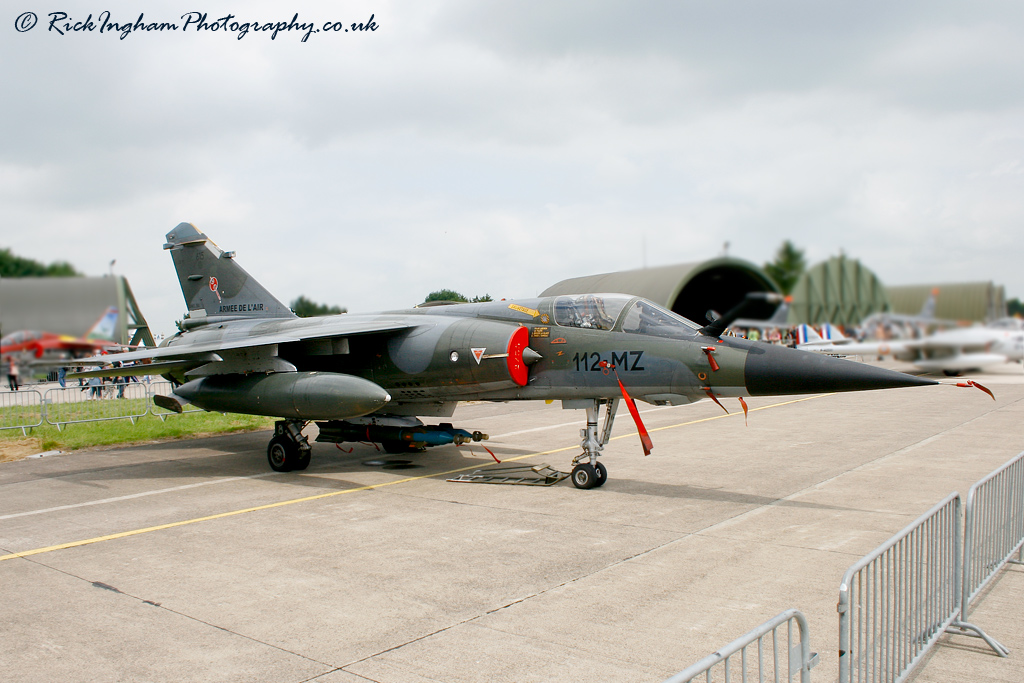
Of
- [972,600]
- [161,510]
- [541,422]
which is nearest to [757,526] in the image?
[972,600]

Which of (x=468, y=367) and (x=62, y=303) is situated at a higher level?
(x=62, y=303)

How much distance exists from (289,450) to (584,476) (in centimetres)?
489

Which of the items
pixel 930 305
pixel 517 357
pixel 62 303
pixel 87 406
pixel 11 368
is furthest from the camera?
pixel 87 406

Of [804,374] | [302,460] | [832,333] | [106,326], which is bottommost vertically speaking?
[302,460]

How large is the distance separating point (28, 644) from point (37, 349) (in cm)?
205

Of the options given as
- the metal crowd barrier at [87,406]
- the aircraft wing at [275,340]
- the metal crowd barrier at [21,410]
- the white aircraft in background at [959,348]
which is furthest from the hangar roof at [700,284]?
the metal crowd barrier at [21,410]

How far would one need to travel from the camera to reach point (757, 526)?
7352 mm

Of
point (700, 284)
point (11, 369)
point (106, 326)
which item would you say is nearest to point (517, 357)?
point (106, 326)

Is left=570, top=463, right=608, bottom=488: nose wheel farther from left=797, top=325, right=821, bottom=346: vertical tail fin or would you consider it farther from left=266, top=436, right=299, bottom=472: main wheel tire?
left=797, top=325, right=821, bottom=346: vertical tail fin

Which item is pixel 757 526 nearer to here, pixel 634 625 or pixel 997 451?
pixel 634 625

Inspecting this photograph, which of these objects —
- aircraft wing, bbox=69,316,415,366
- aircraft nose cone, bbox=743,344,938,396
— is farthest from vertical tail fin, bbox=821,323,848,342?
aircraft wing, bbox=69,316,415,366

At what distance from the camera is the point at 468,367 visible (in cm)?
998

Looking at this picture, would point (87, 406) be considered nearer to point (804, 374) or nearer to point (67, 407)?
point (67, 407)

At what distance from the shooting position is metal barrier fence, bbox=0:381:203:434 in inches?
600
